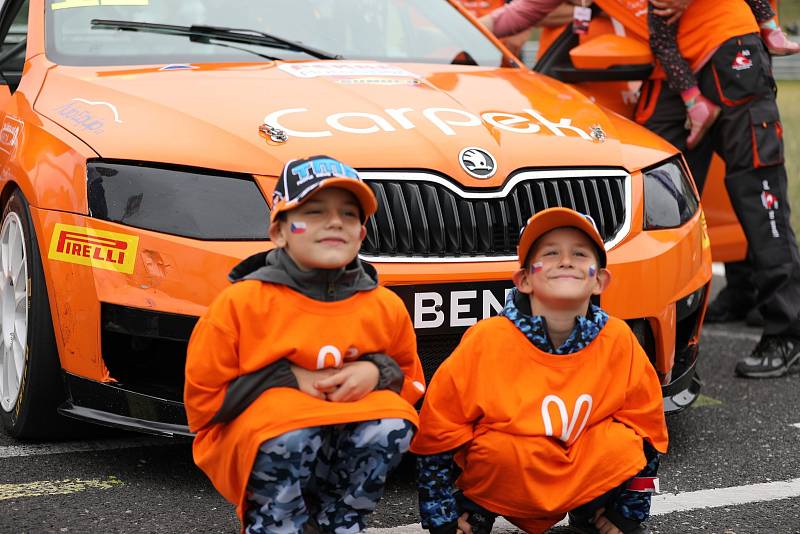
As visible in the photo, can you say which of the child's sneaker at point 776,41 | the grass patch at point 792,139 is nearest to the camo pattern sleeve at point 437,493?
the child's sneaker at point 776,41

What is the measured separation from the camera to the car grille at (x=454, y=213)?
3807 millimetres

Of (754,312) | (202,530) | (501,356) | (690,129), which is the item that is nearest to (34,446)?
(202,530)

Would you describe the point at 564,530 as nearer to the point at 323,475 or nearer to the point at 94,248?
the point at 323,475

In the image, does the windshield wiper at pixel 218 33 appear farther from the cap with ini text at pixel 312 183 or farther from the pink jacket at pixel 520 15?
the cap with ini text at pixel 312 183

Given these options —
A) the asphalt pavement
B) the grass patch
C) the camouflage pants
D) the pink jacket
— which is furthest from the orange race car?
the grass patch

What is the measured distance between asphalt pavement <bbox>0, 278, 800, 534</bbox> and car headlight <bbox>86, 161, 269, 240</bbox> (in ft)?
2.50

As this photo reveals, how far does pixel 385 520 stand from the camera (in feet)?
11.7

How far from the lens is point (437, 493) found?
3213mm

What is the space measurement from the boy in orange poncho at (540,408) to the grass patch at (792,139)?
21.9 ft

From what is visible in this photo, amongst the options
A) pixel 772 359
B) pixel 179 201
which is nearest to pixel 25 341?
pixel 179 201

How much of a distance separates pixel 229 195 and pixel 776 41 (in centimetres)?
293

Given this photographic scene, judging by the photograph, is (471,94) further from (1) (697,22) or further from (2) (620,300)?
(1) (697,22)

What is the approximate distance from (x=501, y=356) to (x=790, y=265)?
8.67 feet

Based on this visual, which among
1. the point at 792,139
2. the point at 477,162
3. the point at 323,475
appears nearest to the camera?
the point at 323,475
